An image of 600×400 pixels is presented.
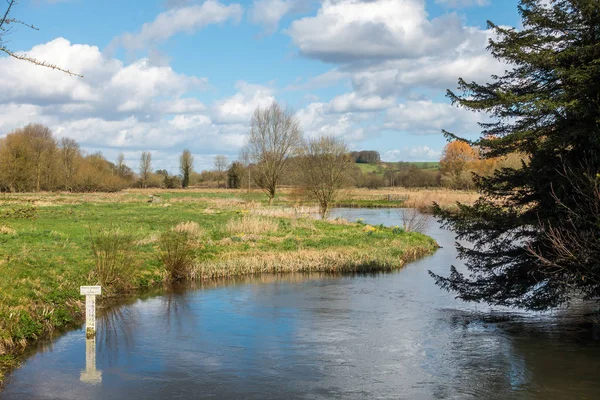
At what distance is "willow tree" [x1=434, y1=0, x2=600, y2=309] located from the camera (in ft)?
36.8

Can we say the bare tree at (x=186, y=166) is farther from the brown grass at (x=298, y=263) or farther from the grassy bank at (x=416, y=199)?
the brown grass at (x=298, y=263)

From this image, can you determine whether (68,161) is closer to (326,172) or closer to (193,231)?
(326,172)

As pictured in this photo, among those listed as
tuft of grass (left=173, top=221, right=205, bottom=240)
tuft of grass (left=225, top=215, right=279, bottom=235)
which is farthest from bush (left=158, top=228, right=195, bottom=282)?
tuft of grass (left=225, top=215, right=279, bottom=235)

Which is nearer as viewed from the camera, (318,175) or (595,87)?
(595,87)

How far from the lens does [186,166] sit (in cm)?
10200

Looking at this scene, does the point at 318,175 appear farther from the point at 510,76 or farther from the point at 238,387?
the point at 238,387

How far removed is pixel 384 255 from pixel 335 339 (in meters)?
10.7

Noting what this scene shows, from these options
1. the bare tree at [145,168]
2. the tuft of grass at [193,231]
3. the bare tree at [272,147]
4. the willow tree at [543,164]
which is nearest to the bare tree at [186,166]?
the bare tree at [145,168]

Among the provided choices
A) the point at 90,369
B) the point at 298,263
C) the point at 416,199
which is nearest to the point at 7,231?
the point at 298,263

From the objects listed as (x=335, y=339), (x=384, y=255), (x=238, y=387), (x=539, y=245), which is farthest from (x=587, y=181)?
(x=384, y=255)

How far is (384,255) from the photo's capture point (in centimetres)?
2303

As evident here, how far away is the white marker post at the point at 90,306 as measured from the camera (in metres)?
12.1

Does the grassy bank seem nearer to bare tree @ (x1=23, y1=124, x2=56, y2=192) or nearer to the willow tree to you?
the willow tree

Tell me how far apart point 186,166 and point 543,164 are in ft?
307
